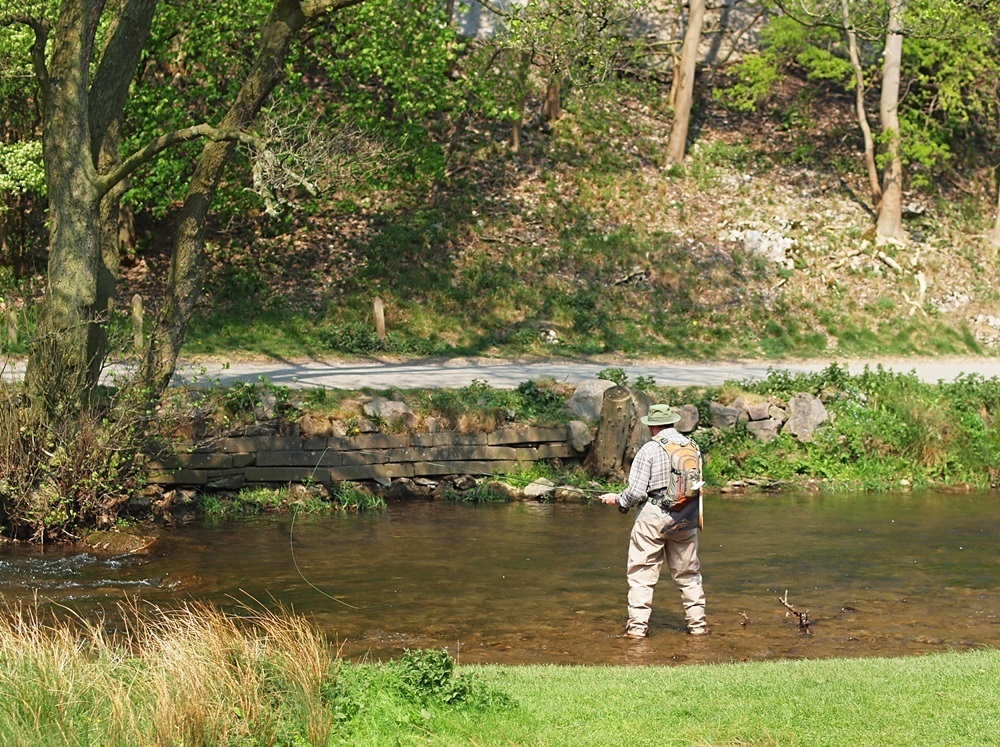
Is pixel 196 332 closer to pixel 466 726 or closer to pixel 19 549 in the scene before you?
pixel 19 549

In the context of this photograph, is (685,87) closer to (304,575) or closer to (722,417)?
(722,417)

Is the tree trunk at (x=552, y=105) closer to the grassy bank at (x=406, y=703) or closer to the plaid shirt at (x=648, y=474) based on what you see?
the plaid shirt at (x=648, y=474)

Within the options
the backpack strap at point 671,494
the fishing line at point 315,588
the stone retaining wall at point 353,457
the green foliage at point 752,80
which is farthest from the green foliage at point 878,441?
the green foliage at point 752,80

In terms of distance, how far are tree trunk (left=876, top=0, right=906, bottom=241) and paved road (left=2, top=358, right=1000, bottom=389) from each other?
5609mm

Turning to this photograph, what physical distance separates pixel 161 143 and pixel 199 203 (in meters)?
1.47

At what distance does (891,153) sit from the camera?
99.3ft

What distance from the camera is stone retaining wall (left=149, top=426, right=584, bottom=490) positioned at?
1622 centimetres

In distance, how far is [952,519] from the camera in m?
15.8

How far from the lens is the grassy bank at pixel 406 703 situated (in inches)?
255

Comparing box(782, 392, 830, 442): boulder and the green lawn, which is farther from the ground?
box(782, 392, 830, 442): boulder

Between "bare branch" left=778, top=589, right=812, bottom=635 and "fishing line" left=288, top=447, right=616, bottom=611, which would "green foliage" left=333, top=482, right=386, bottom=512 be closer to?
"fishing line" left=288, top=447, right=616, bottom=611

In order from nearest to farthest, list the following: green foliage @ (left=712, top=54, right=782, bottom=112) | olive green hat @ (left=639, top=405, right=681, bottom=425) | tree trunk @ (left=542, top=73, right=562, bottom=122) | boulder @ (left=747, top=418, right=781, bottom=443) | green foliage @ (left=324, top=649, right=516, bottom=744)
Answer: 1. green foliage @ (left=324, top=649, right=516, bottom=744)
2. olive green hat @ (left=639, top=405, right=681, bottom=425)
3. boulder @ (left=747, top=418, right=781, bottom=443)
4. green foliage @ (left=712, top=54, right=782, bottom=112)
5. tree trunk @ (left=542, top=73, right=562, bottom=122)

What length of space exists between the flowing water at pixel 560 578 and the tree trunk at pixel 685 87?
17116 mm

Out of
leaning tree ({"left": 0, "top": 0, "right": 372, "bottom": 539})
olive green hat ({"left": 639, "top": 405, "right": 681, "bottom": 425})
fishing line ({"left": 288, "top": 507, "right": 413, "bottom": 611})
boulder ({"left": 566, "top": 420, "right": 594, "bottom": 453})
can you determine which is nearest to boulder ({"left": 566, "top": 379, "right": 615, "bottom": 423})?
boulder ({"left": 566, "top": 420, "right": 594, "bottom": 453})
